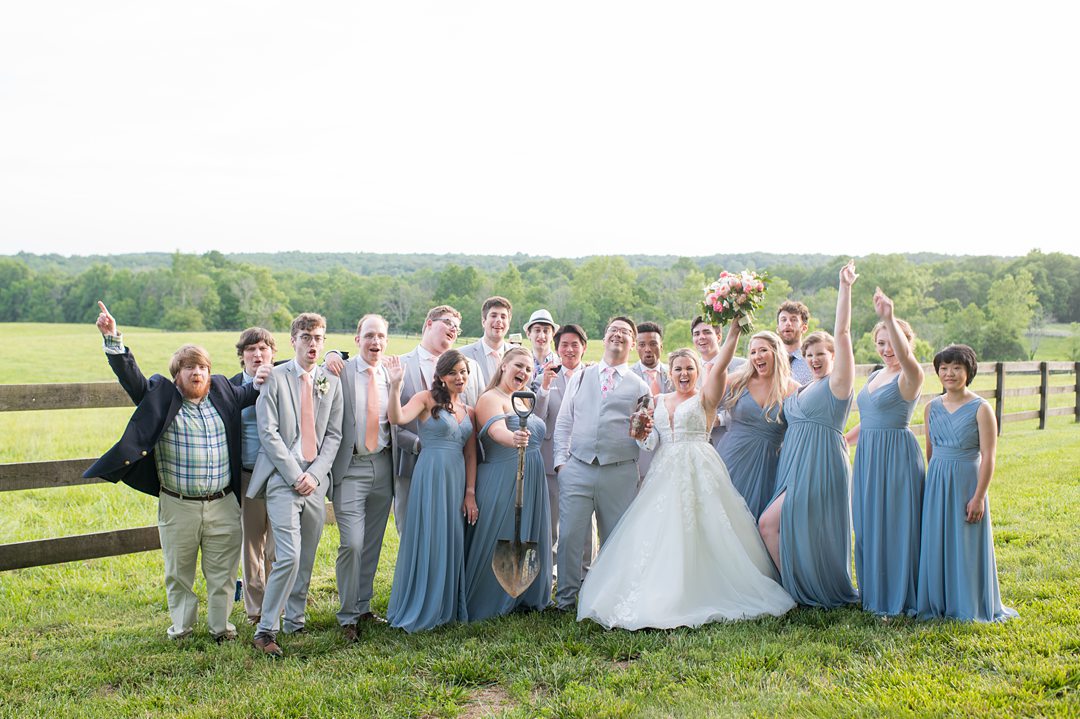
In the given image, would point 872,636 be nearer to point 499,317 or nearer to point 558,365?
point 558,365

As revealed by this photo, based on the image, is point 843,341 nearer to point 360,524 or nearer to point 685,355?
point 685,355

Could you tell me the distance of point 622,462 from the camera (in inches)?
256

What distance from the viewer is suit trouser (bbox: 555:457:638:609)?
643 cm

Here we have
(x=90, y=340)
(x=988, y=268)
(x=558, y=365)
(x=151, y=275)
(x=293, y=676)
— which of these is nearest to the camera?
(x=293, y=676)

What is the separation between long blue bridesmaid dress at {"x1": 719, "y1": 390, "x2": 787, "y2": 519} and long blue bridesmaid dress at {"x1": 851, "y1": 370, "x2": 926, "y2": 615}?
0.67 meters

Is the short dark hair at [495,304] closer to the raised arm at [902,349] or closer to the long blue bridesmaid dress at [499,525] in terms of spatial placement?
the long blue bridesmaid dress at [499,525]

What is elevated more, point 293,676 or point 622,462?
point 622,462

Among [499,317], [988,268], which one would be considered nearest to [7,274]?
[499,317]

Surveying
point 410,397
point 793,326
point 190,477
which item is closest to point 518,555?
point 410,397

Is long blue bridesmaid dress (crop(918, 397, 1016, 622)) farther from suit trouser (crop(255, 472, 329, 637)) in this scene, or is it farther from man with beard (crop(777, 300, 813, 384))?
suit trouser (crop(255, 472, 329, 637))

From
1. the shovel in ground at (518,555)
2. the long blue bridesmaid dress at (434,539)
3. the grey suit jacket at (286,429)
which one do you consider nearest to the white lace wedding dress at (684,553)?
the shovel in ground at (518,555)

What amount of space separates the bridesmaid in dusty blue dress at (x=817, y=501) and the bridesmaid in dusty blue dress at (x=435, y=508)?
2295 mm

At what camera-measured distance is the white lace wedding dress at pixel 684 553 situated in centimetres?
574

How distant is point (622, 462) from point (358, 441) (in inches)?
78.3
